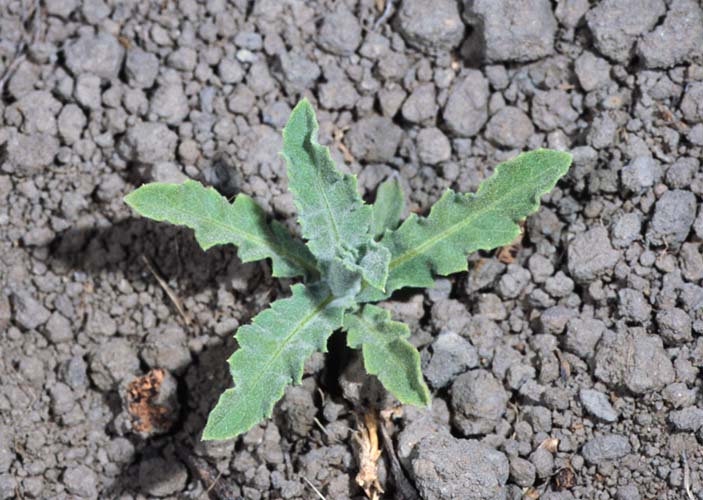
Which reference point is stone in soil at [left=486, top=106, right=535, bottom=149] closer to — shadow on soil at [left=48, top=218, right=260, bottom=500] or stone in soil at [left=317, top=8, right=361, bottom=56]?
stone in soil at [left=317, top=8, right=361, bottom=56]

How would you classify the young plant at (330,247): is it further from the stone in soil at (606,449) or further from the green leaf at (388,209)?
the stone in soil at (606,449)

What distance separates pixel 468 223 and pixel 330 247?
1.96 feet

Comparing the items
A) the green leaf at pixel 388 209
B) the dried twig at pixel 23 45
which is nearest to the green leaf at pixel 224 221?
the green leaf at pixel 388 209

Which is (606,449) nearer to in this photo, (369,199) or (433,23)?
(369,199)

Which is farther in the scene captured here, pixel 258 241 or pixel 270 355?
pixel 258 241

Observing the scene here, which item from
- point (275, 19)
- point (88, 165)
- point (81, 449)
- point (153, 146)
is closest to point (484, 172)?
point (275, 19)

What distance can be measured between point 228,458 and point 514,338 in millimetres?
1380

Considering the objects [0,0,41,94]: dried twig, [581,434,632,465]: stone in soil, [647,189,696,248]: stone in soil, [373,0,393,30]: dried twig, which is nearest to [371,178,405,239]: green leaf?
[373,0,393,30]: dried twig

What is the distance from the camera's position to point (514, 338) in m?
3.53

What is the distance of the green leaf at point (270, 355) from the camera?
9.97 feet

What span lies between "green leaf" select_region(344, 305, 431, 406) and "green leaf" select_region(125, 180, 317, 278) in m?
0.39

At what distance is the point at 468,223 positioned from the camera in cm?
339

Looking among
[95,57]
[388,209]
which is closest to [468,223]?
[388,209]

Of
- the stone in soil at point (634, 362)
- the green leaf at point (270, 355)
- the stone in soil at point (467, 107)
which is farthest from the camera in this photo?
the stone in soil at point (467, 107)
